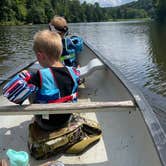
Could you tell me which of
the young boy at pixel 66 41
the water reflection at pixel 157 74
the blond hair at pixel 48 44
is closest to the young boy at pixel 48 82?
the blond hair at pixel 48 44

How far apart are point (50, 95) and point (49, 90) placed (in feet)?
0.19

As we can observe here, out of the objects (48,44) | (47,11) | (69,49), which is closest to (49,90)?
(48,44)

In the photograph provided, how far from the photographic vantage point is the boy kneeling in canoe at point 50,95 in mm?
2951

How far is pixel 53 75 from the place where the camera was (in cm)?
308

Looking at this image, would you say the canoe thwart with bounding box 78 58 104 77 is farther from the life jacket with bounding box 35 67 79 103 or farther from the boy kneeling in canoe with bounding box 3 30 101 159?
the life jacket with bounding box 35 67 79 103

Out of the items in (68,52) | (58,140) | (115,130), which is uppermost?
(68,52)

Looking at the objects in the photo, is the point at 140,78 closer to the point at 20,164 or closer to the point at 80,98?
the point at 80,98

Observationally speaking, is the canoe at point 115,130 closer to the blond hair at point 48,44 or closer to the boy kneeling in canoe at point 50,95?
the boy kneeling in canoe at point 50,95

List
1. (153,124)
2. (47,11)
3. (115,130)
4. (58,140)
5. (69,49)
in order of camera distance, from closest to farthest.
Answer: (153,124)
(58,140)
(115,130)
(69,49)
(47,11)

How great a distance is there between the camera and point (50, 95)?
315 cm

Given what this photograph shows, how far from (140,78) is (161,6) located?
187 ft

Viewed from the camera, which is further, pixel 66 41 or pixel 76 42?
pixel 76 42

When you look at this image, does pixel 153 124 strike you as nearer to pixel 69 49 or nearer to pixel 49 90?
pixel 49 90

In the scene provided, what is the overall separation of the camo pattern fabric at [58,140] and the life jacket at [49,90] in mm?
272
